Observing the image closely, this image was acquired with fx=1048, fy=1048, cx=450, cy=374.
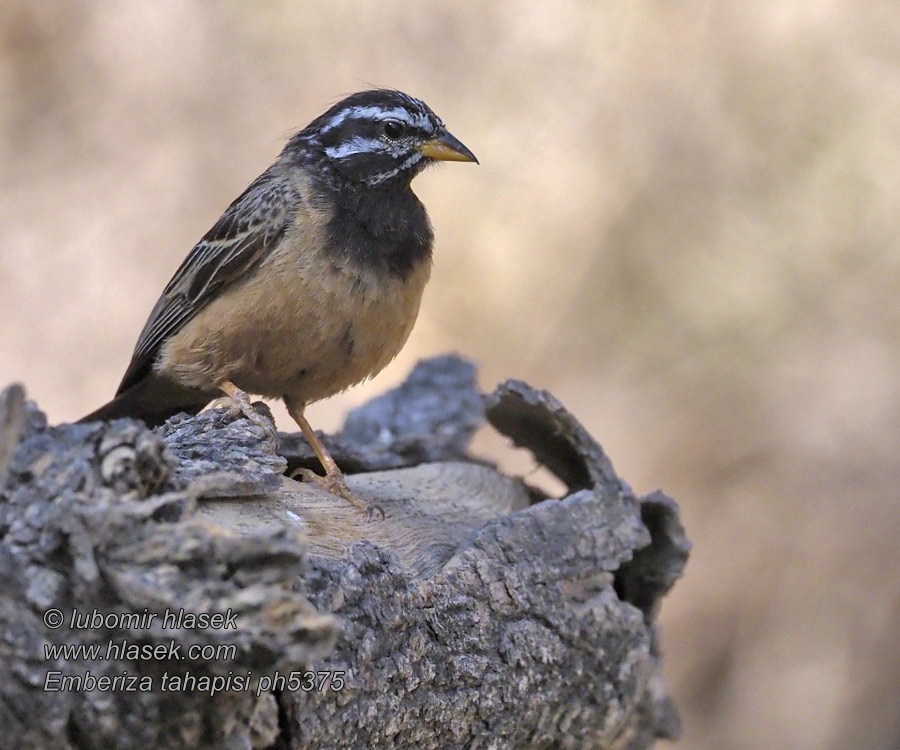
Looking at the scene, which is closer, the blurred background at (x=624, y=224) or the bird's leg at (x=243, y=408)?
the bird's leg at (x=243, y=408)

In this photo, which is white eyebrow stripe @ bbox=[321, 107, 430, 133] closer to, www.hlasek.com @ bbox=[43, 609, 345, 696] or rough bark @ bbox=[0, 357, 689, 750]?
rough bark @ bbox=[0, 357, 689, 750]

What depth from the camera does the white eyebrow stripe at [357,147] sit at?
5.16m

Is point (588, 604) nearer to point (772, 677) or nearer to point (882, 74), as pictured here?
point (772, 677)

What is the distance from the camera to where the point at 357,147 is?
5.17 m

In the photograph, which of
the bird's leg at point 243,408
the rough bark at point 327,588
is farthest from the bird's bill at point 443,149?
the bird's leg at point 243,408

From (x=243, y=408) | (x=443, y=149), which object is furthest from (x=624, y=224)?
(x=243, y=408)

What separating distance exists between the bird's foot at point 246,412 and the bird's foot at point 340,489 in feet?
0.70

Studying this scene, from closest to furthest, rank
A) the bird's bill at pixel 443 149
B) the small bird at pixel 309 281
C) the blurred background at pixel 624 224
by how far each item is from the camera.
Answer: the small bird at pixel 309 281 → the bird's bill at pixel 443 149 → the blurred background at pixel 624 224

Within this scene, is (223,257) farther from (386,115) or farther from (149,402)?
(386,115)

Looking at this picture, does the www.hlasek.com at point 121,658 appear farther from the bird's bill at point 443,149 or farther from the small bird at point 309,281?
the bird's bill at point 443,149

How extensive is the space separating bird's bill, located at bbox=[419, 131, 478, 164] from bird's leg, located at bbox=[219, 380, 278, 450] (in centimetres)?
152

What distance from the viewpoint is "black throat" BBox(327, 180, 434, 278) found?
473 centimetres

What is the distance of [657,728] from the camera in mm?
4844

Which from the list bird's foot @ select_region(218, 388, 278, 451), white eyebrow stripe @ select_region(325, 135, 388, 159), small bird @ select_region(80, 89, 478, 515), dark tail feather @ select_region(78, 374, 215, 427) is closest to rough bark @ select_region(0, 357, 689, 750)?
bird's foot @ select_region(218, 388, 278, 451)
